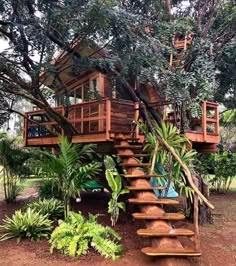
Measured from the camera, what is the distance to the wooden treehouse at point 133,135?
431cm

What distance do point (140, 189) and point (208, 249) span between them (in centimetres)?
143

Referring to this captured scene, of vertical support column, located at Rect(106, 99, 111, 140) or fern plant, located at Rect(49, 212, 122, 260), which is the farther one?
vertical support column, located at Rect(106, 99, 111, 140)

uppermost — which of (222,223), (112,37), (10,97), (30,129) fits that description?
(112,37)

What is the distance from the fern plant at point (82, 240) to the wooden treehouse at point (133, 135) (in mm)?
564

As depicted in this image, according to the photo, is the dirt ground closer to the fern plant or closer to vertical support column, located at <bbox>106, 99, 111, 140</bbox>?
the fern plant

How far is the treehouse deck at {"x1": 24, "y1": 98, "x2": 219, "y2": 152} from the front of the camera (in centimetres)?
753

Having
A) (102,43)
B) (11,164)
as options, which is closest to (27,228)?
(102,43)

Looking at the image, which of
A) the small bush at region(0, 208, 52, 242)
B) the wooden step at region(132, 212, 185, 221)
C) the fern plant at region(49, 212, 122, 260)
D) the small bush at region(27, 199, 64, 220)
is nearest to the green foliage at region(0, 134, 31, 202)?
the small bush at region(27, 199, 64, 220)

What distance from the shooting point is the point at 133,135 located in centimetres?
759

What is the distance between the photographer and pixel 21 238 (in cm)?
530

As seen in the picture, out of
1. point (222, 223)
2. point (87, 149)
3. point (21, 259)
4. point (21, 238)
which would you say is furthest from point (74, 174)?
point (222, 223)

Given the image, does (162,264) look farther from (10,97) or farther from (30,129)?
(30,129)

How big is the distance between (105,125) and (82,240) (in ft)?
11.4

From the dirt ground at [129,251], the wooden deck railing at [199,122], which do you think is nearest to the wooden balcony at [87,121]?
the wooden deck railing at [199,122]
